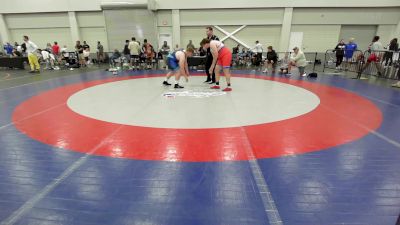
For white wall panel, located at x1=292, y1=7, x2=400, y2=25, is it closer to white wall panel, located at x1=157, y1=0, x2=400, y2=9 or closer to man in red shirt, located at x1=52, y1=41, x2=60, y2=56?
white wall panel, located at x1=157, y1=0, x2=400, y2=9

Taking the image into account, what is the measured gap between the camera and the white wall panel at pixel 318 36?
17.4 m

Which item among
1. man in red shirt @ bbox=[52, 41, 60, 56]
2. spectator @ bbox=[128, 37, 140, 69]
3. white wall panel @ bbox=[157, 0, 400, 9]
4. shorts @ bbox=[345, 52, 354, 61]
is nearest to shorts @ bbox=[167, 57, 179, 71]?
spectator @ bbox=[128, 37, 140, 69]

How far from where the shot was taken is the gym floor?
7.35 feet

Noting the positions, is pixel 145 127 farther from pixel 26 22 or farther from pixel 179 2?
pixel 26 22

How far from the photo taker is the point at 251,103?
5848 millimetres

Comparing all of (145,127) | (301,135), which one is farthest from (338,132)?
(145,127)

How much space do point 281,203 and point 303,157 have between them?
1.14 metres

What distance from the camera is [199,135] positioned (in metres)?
3.96

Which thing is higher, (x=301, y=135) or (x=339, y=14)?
(x=339, y=14)

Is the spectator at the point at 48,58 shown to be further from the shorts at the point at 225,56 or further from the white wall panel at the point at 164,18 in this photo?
the shorts at the point at 225,56

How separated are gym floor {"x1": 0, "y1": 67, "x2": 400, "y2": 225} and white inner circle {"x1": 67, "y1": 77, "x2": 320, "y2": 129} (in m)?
0.05

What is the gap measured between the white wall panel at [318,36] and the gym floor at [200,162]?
43.1 ft

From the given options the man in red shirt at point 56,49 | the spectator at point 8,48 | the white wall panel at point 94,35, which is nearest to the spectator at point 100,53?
the white wall panel at point 94,35

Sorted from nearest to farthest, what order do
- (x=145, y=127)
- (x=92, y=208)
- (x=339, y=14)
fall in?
(x=92, y=208) → (x=145, y=127) → (x=339, y=14)
